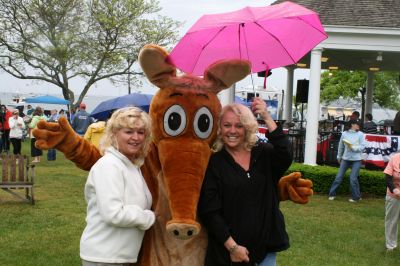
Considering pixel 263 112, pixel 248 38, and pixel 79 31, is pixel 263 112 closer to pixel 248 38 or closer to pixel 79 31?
pixel 248 38

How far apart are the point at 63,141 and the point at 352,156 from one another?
889 cm

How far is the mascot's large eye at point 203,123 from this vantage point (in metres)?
3.21

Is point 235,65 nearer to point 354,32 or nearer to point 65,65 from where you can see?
point 354,32

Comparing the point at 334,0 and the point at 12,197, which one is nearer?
the point at 12,197

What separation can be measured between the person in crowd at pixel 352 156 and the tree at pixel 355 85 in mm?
32882

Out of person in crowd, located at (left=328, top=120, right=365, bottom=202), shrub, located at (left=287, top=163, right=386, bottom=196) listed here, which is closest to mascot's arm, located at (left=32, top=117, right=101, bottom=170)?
person in crowd, located at (left=328, top=120, right=365, bottom=202)

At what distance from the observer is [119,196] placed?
2945mm

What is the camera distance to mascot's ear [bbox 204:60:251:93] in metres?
3.29

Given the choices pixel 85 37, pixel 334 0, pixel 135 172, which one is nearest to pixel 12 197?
pixel 135 172

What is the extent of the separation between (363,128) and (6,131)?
13.0 meters

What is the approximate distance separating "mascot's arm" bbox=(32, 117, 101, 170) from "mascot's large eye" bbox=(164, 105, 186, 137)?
0.60 meters

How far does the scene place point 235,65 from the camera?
329 cm

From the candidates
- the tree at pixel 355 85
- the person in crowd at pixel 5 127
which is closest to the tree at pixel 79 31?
the person in crowd at pixel 5 127

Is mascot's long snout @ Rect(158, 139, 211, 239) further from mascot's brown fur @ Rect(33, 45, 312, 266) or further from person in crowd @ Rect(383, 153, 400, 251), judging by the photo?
person in crowd @ Rect(383, 153, 400, 251)
